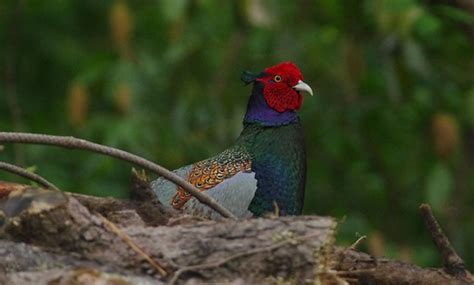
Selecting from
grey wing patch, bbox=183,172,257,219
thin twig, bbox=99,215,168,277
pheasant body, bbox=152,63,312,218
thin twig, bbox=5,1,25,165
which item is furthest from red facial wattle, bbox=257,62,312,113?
thin twig, bbox=5,1,25,165

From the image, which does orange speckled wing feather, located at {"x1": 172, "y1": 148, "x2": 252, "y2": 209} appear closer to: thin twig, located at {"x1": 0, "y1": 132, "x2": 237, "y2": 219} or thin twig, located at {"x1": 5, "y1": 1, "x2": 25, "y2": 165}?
thin twig, located at {"x1": 0, "y1": 132, "x2": 237, "y2": 219}

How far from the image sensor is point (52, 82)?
28.9 ft

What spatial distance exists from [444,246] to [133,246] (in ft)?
2.91

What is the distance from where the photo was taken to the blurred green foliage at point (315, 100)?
24.0 ft

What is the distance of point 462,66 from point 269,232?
5.24m

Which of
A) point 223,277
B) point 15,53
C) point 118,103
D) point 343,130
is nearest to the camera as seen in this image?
point 223,277

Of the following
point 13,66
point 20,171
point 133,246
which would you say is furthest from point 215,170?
point 13,66

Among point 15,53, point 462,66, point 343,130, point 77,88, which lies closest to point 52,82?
point 15,53

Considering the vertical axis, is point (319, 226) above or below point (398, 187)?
above

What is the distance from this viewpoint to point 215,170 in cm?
493

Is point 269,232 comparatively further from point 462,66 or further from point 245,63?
point 462,66

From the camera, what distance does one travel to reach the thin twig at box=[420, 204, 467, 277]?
3434 mm

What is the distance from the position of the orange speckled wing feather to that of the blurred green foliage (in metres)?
1.77

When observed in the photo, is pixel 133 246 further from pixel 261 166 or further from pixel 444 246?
pixel 261 166
